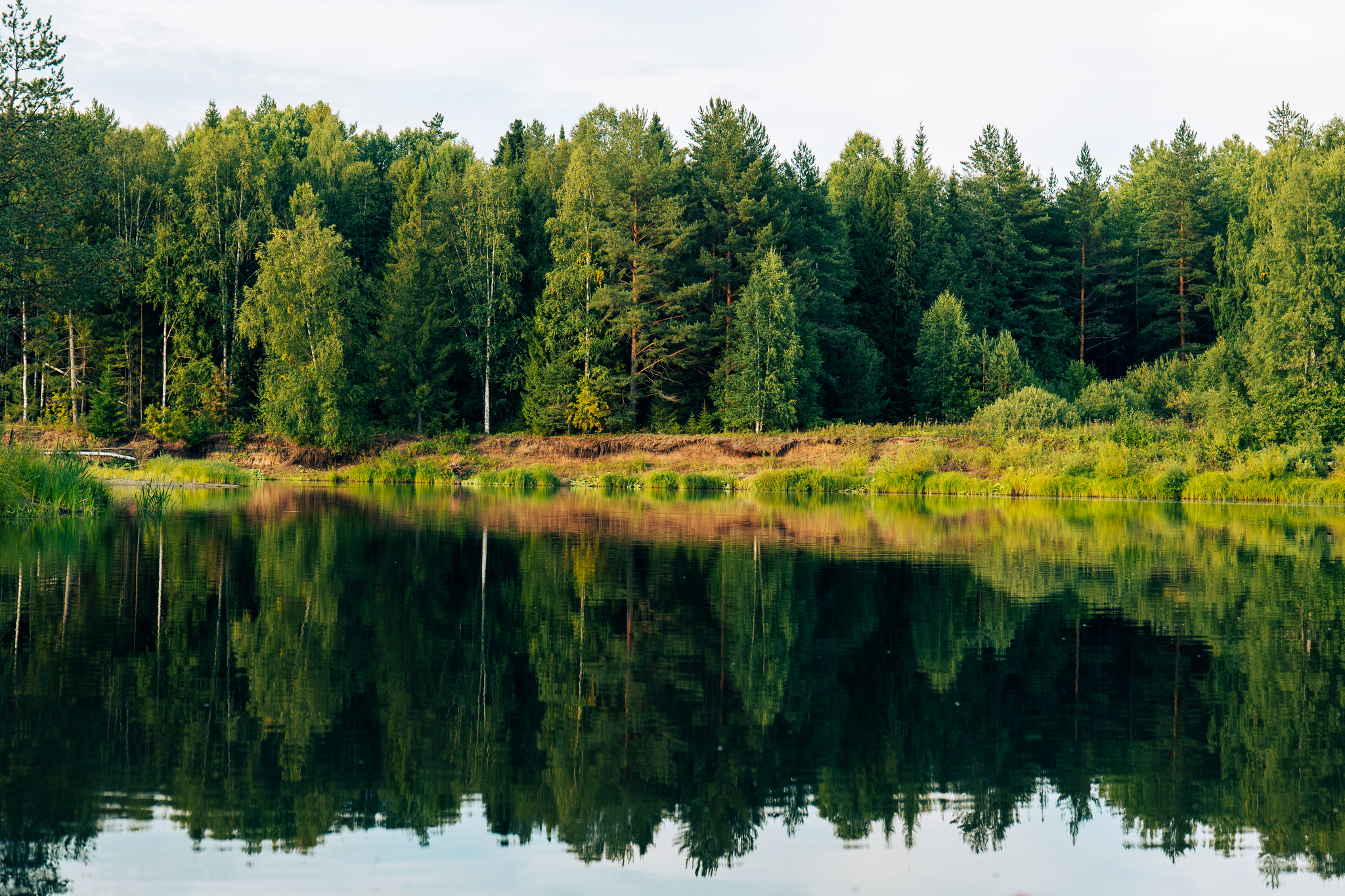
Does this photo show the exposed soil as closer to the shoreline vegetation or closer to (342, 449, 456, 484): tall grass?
the shoreline vegetation

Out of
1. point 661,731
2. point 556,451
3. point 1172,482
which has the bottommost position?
point 661,731

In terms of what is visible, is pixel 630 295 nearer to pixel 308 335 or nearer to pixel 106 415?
pixel 308 335

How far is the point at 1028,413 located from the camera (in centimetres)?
5512

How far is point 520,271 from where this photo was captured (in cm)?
7088

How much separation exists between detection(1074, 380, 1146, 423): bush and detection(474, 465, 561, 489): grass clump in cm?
2872

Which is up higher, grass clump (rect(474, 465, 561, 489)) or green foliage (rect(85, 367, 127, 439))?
green foliage (rect(85, 367, 127, 439))

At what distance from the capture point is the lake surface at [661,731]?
262 inches

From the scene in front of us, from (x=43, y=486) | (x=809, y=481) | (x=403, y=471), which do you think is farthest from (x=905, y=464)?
(x=43, y=486)

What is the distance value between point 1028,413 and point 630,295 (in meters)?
25.5

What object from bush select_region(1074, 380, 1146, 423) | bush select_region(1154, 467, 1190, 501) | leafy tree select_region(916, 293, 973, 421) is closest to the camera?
bush select_region(1154, 467, 1190, 501)

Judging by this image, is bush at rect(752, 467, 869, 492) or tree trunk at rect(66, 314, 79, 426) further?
tree trunk at rect(66, 314, 79, 426)

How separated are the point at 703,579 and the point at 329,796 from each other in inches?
457

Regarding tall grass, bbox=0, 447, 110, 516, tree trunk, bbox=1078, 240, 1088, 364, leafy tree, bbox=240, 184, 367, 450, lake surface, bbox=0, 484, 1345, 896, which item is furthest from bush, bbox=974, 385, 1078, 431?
tall grass, bbox=0, 447, 110, 516

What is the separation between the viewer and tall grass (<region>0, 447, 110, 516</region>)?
27812 mm
